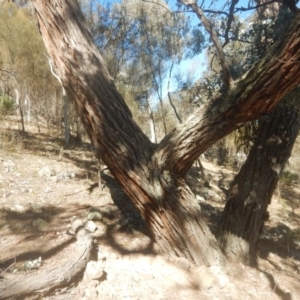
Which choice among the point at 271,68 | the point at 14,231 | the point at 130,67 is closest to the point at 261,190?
the point at 271,68

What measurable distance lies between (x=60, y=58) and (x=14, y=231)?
1948mm

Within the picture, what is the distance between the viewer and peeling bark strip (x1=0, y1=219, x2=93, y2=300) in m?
2.27

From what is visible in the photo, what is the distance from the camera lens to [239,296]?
303 cm

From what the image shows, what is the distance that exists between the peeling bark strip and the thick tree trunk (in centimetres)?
161

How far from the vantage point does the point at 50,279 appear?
2488 mm

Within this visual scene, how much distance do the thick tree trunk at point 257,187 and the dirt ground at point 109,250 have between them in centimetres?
26

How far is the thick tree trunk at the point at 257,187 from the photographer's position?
11.8 feet

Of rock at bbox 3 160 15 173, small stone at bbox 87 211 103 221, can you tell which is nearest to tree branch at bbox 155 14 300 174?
small stone at bbox 87 211 103 221

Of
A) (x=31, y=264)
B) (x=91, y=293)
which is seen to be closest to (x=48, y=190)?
(x=31, y=264)

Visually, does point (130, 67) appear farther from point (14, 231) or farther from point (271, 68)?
point (271, 68)

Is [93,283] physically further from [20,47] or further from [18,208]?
[20,47]

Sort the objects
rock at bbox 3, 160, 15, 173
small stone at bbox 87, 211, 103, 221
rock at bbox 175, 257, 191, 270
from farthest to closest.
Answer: rock at bbox 3, 160, 15, 173 → small stone at bbox 87, 211, 103, 221 → rock at bbox 175, 257, 191, 270

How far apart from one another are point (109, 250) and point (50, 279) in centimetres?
92

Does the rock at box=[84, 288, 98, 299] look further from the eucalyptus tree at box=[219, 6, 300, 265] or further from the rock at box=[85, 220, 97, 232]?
the eucalyptus tree at box=[219, 6, 300, 265]
